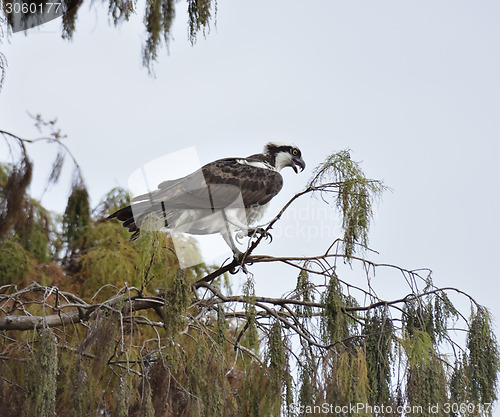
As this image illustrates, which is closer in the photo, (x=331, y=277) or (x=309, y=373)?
(x=309, y=373)

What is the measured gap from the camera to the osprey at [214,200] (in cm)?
564

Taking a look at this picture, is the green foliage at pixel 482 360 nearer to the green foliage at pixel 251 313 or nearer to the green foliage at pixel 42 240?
the green foliage at pixel 251 313

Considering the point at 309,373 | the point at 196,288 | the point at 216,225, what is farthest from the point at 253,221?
the point at 309,373

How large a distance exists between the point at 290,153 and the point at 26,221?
8.48ft

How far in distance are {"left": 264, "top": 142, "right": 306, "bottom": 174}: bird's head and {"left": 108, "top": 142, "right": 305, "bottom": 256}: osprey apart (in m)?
0.36

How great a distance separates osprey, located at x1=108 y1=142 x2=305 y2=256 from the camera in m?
5.64

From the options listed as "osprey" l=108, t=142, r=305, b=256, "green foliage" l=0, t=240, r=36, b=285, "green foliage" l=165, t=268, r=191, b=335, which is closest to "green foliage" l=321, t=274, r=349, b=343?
"green foliage" l=165, t=268, r=191, b=335

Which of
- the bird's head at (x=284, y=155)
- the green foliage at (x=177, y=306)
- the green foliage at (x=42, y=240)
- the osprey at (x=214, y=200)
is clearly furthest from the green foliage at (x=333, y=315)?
the green foliage at (x=42, y=240)

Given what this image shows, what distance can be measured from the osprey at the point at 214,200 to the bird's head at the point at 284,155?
36cm

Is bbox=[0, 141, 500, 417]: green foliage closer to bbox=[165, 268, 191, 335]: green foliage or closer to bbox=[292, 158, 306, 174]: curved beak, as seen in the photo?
bbox=[165, 268, 191, 335]: green foliage

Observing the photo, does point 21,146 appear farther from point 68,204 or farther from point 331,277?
point 331,277

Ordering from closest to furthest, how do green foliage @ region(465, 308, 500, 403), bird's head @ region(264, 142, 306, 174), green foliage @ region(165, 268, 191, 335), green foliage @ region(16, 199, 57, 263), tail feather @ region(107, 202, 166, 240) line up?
green foliage @ region(165, 268, 191, 335)
green foliage @ region(465, 308, 500, 403)
tail feather @ region(107, 202, 166, 240)
bird's head @ region(264, 142, 306, 174)
green foliage @ region(16, 199, 57, 263)

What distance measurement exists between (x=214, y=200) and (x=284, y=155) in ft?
3.82

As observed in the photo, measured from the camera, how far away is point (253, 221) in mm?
6211
